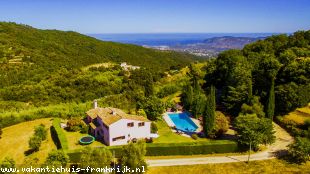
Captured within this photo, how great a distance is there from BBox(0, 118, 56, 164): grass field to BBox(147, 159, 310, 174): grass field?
58.5 feet

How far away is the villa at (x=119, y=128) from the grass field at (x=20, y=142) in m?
7.63

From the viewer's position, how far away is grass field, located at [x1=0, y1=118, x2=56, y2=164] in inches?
1751

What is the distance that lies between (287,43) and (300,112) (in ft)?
102

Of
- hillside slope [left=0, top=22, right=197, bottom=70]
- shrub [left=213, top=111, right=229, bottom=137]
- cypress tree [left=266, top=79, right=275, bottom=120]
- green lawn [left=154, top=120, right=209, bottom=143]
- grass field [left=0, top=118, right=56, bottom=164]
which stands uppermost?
hillside slope [left=0, top=22, right=197, bottom=70]

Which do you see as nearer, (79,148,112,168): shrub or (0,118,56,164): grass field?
(79,148,112,168): shrub

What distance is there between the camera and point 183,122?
2233 inches

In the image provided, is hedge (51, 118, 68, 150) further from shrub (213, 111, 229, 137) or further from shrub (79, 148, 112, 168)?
shrub (213, 111, 229, 137)

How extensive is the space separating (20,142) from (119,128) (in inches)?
705

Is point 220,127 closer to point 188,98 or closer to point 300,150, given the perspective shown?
point 300,150

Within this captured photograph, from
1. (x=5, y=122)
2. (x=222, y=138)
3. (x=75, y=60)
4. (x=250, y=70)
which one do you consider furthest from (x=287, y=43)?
(x=75, y=60)

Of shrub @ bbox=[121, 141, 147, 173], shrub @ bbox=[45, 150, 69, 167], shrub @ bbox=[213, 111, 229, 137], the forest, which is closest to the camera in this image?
shrub @ bbox=[121, 141, 147, 173]

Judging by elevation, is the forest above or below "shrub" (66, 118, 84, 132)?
above

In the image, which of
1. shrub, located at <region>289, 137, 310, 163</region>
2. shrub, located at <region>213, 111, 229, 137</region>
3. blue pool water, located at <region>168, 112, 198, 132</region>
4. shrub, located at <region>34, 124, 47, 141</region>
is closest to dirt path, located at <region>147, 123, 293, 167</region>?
shrub, located at <region>289, 137, 310, 163</region>

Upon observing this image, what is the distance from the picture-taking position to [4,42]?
110 meters
